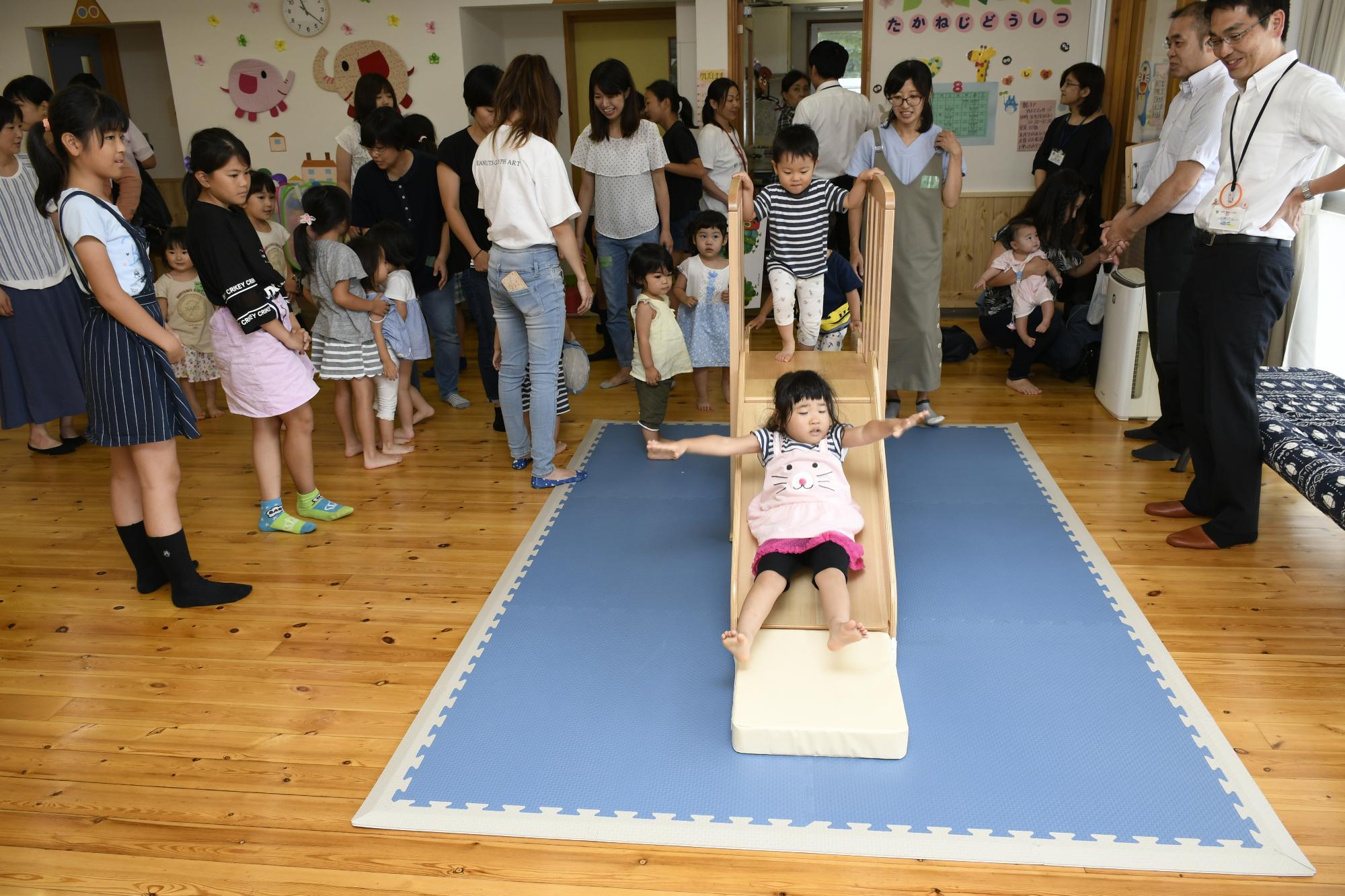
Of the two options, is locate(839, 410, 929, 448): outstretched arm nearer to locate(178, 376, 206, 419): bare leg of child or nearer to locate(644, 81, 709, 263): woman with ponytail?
locate(644, 81, 709, 263): woman with ponytail

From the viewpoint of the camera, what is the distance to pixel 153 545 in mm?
3098

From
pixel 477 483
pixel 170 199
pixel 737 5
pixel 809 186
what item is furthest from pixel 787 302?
pixel 170 199

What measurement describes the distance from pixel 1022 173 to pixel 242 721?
603cm

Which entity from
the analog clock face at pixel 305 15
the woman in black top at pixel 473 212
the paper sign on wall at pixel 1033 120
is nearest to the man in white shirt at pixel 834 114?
the paper sign on wall at pixel 1033 120

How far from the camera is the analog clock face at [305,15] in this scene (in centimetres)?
695

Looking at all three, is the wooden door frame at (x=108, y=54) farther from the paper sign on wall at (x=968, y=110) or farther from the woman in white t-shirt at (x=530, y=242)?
the paper sign on wall at (x=968, y=110)

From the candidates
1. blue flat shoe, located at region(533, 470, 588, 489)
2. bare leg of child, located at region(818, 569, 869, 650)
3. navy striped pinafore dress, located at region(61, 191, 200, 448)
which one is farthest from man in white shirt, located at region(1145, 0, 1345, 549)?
navy striped pinafore dress, located at region(61, 191, 200, 448)

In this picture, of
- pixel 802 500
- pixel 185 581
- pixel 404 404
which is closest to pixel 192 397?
pixel 404 404

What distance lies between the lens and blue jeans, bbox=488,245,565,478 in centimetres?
372

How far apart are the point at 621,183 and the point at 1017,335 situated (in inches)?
90.3

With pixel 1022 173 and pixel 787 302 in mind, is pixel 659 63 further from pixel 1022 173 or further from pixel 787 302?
pixel 787 302

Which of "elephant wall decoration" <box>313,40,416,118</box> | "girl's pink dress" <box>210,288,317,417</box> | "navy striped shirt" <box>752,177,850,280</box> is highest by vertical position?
"elephant wall decoration" <box>313,40,416,118</box>

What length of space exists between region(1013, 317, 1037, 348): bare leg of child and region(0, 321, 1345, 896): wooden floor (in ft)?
2.58

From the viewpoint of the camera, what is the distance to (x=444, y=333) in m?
4.89
